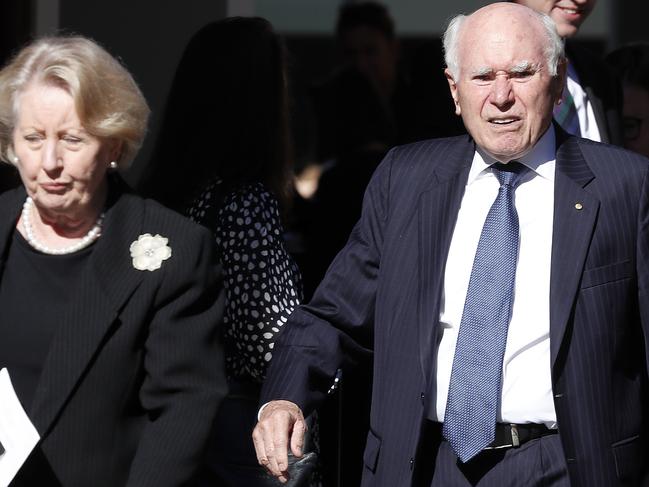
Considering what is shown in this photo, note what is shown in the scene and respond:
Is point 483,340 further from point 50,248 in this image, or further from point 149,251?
point 50,248

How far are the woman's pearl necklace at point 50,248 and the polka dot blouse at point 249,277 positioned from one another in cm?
62

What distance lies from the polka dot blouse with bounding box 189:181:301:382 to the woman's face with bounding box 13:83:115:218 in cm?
71

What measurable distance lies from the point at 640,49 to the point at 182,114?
205 cm

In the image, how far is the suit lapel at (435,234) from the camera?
352 cm

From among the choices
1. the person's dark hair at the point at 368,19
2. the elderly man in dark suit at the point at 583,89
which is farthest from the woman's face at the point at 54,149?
the person's dark hair at the point at 368,19

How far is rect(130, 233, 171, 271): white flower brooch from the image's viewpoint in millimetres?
3521

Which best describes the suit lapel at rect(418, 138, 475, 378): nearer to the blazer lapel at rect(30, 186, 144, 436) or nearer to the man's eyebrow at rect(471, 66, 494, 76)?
the man's eyebrow at rect(471, 66, 494, 76)

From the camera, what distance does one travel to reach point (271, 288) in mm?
4176

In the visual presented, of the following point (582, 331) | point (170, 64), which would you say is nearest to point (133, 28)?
point (170, 64)

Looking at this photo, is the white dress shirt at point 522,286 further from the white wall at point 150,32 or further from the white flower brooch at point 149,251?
the white wall at point 150,32

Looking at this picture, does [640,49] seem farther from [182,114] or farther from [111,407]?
[111,407]

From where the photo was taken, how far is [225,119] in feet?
14.2

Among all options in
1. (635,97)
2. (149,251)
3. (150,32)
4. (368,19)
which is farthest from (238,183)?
(368,19)

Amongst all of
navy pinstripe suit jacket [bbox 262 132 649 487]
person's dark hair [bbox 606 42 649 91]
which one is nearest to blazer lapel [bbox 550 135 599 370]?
navy pinstripe suit jacket [bbox 262 132 649 487]
